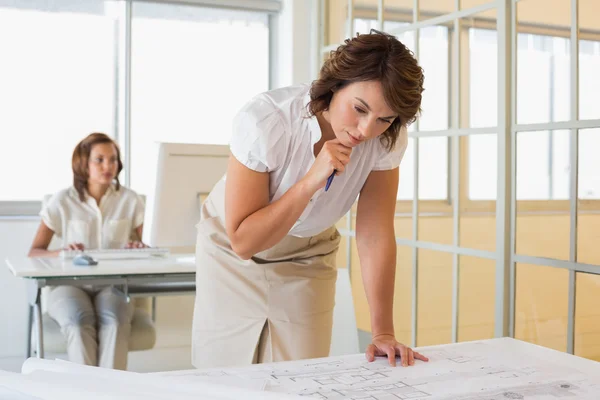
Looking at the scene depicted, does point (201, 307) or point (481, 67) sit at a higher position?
point (481, 67)

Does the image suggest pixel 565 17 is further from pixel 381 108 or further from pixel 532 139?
pixel 381 108

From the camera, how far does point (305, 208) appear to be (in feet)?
5.03

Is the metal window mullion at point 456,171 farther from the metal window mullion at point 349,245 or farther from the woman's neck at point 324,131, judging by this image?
the woman's neck at point 324,131

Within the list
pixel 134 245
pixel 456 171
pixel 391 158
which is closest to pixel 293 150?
pixel 391 158

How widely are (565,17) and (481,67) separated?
0.39m

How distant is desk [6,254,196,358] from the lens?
8.29ft

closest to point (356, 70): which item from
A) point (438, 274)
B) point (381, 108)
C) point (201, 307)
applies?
point (381, 108)

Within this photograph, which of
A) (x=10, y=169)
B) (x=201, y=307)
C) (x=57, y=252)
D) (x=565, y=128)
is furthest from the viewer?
(x=10, y=169)

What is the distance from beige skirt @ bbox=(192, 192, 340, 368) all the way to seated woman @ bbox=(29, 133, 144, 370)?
1.21m

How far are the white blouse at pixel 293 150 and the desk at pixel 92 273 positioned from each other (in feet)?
3.82

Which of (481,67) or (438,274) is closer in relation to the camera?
(481,67)

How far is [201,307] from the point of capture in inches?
71.1

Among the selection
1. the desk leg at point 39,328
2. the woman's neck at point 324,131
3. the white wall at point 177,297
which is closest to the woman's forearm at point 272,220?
the woman's neck at point 324,131

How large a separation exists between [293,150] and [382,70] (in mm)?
282
